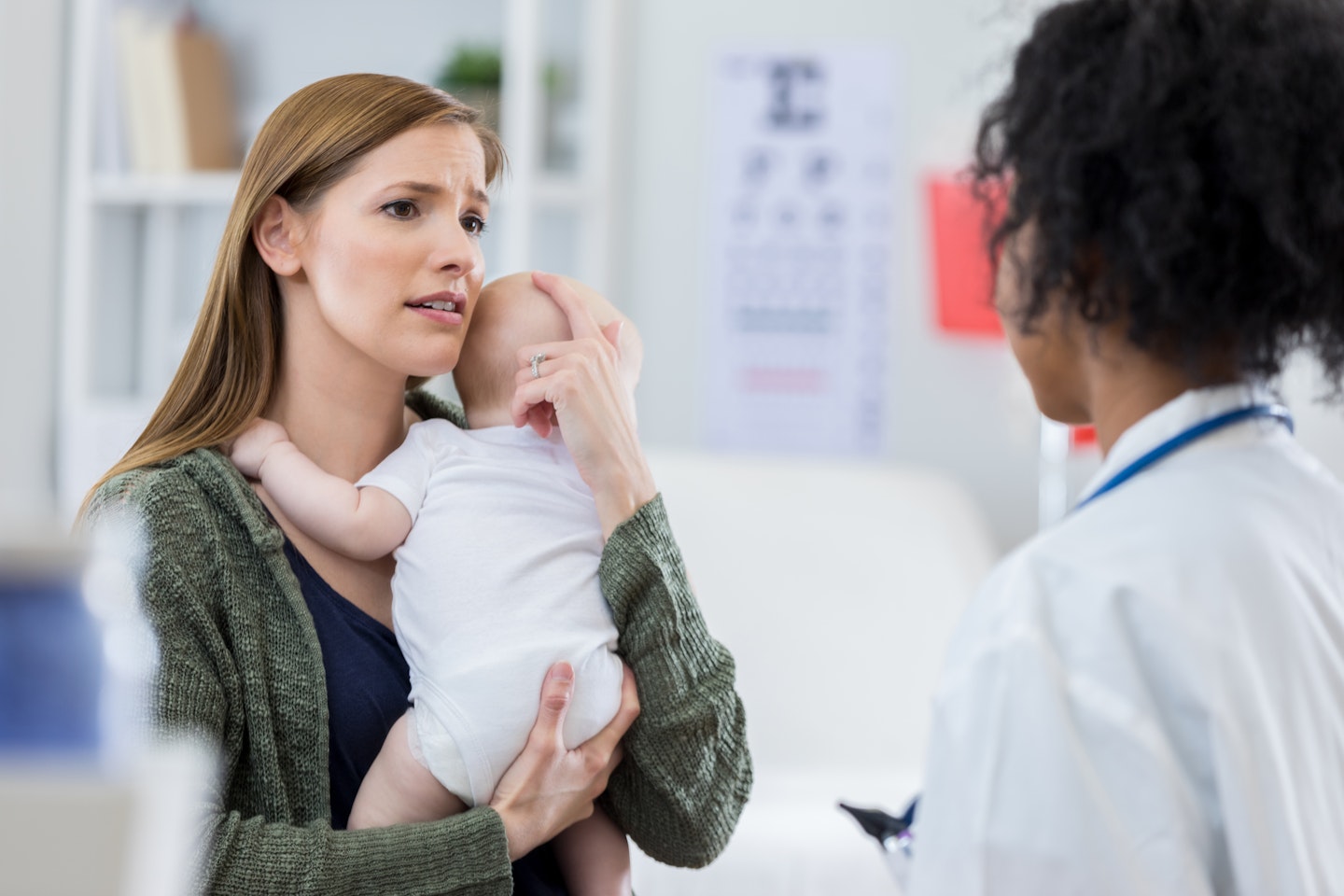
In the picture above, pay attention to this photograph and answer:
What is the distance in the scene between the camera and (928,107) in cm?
320

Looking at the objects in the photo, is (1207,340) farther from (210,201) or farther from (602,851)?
(210,201)

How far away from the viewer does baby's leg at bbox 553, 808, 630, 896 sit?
132 centimetres

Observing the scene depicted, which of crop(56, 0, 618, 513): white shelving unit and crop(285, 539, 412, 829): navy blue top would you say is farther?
crop(56, 0, 618, 513): white shelving unit

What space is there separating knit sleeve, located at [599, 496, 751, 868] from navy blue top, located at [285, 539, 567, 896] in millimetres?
137

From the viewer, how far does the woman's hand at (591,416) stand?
1.28 meters

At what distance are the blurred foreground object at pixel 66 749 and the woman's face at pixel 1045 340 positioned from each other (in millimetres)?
720

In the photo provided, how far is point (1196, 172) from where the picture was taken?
0.85 meters

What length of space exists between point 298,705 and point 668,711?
342mm

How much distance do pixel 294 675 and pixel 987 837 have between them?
66 cm

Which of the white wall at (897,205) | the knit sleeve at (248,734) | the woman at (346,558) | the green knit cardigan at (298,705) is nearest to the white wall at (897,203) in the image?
the white wall at (897,205)

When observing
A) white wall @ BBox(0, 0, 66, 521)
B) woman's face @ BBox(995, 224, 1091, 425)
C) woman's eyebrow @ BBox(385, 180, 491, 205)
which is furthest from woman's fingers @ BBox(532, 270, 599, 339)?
white wall @ BBox(0, 0, 66, 521)

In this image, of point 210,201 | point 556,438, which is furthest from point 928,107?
point 556,438

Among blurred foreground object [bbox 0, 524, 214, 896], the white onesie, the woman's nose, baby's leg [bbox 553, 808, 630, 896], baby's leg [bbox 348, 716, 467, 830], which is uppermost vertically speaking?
the woman's nose

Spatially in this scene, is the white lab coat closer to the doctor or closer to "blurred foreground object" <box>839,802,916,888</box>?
the doctor
